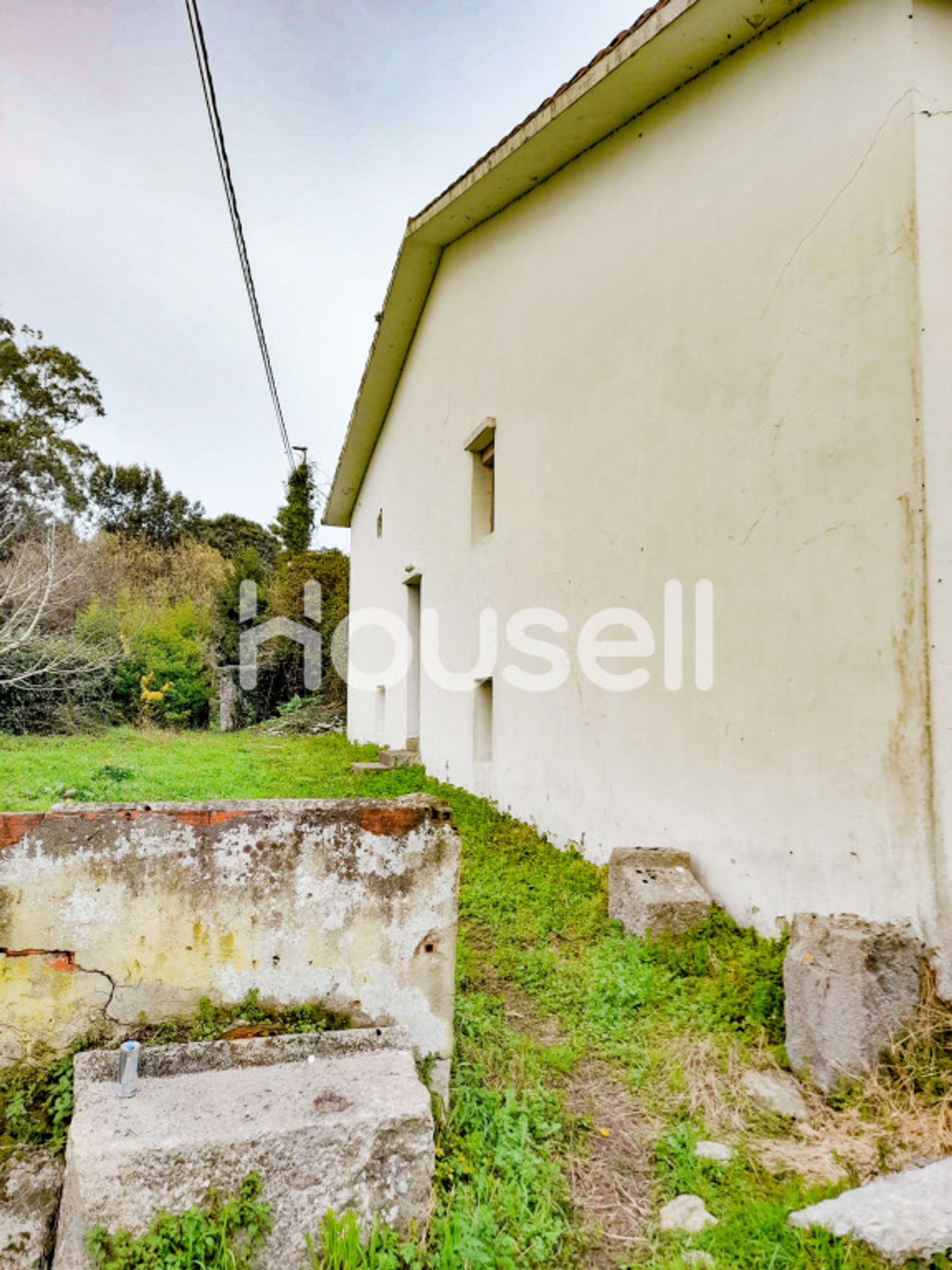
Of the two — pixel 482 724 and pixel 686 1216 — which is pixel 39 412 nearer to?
pixel 482 724

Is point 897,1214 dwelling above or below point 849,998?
below

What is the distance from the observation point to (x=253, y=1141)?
200cm

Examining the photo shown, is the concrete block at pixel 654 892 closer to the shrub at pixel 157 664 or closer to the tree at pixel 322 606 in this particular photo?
the shrub at pixel 157 664

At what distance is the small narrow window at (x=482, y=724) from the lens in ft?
26.7

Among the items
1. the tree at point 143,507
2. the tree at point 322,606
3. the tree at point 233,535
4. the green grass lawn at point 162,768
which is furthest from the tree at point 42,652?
the tree at point 143,507

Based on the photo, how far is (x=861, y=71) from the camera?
3609 millimetres

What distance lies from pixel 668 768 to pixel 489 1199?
283cm

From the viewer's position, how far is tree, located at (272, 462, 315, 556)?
75.6 ft

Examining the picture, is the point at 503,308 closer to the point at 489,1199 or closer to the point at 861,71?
the point at 861,71

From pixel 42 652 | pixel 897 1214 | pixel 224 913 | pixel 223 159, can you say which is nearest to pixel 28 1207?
pixel 224 913

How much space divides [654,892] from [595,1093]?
1.32 metres

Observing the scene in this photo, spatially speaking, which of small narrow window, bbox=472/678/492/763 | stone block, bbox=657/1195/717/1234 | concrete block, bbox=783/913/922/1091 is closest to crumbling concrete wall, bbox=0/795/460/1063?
stone block, bbox=657/1195/717/1234

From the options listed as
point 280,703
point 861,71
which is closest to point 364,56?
Answer: point 861,71

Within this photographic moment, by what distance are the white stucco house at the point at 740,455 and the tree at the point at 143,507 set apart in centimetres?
2986
